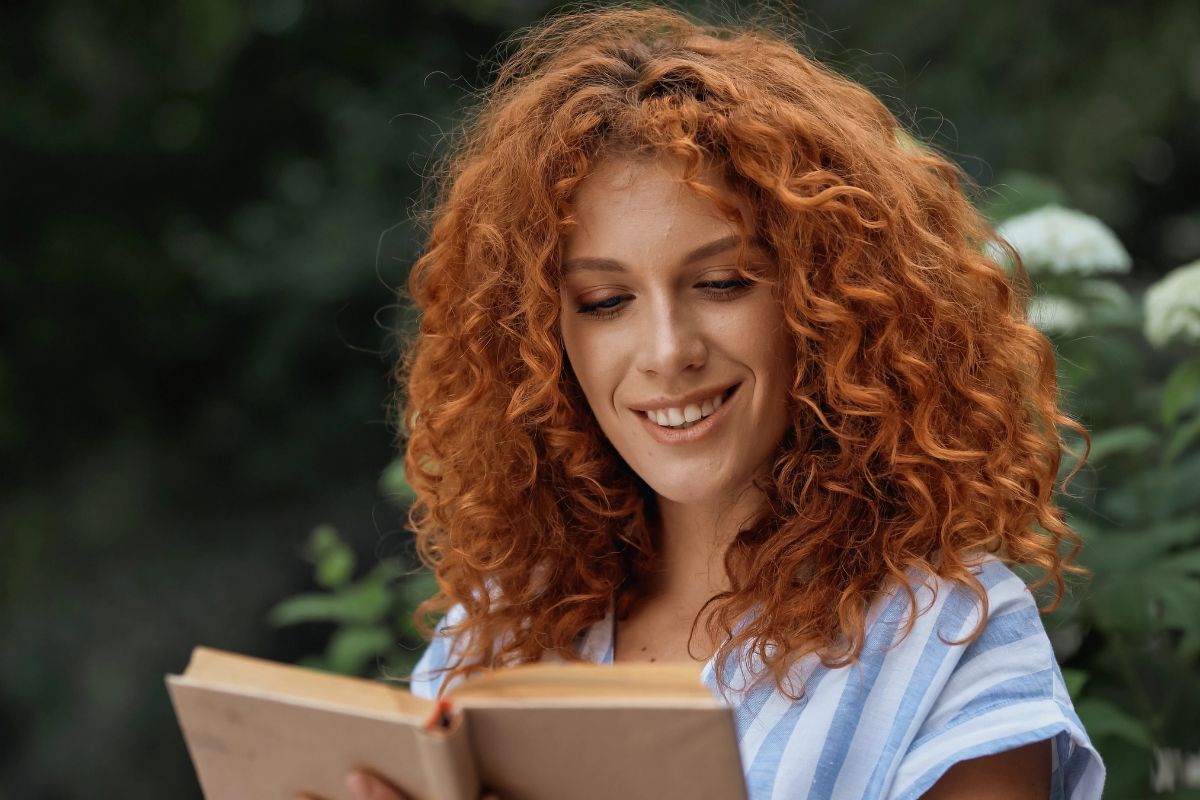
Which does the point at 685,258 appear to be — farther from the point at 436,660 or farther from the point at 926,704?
the point at 436,660

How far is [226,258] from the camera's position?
11.8ft

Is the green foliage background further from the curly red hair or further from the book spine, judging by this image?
the book spine

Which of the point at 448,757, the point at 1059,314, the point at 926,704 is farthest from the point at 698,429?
the point at 1059,314

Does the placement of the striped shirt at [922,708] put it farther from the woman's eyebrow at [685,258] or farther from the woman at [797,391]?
the woman's eyebrow at [685,258]

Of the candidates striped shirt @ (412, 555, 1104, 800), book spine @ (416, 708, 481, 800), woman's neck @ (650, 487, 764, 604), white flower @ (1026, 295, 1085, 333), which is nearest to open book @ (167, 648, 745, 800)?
book spine @ (416, 708, 481, 800)

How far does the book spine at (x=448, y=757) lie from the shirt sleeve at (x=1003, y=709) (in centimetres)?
42

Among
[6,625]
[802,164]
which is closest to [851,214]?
[802,164]

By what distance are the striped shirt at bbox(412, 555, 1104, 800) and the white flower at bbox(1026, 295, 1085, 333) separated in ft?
2.42

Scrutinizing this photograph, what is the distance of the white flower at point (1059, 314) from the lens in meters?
1.94

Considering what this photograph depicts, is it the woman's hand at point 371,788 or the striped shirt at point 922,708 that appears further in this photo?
the striped shirt at point 922,708

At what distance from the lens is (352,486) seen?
12.3 ft

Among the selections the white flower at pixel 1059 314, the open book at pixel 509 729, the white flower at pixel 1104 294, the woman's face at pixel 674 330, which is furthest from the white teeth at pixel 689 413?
the white flower at pixel 1104 294

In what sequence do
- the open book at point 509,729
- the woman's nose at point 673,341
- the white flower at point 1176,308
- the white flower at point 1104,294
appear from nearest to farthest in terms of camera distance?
the open book at point 509,729
the woman's nose at point 673,341
the white flower at point 1176,308
the white flower at point 1104,294

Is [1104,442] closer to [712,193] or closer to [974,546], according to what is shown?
[974,546]
